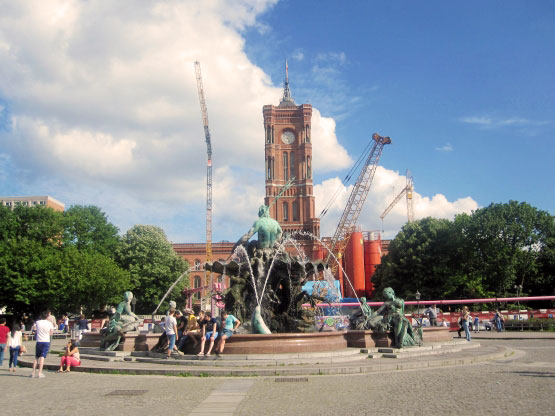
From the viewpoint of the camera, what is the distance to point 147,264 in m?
53.0

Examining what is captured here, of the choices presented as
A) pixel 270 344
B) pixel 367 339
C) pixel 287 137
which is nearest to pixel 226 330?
pixel 270 344

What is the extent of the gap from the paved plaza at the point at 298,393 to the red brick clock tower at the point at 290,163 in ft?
307

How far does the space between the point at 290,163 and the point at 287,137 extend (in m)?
6.00

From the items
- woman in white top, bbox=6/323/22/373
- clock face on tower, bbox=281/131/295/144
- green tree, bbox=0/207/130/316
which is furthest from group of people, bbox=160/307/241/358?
clock face on tower, bbox=281/131/295/144

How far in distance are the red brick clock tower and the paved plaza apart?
307ft

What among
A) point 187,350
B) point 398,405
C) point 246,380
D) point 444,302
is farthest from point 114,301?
point 398,405

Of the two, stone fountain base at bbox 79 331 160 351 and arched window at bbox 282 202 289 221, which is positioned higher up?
arched window at bbox 282 202 289 221

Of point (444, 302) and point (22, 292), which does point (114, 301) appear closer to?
point (22, 292)

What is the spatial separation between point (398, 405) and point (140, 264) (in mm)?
47666

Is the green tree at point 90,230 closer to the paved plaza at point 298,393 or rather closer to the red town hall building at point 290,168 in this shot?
the paved plaza at point 298,393

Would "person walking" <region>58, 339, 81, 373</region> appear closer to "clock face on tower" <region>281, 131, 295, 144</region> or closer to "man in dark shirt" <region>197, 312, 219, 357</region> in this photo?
"man in dark shirt" <region>197, 312, 219, 357</region>

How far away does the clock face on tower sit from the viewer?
112812 mm

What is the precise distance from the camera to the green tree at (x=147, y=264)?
5244 cm

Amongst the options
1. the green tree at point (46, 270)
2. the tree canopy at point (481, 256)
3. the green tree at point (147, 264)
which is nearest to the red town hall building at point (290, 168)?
the green tree at point (147, 264)
